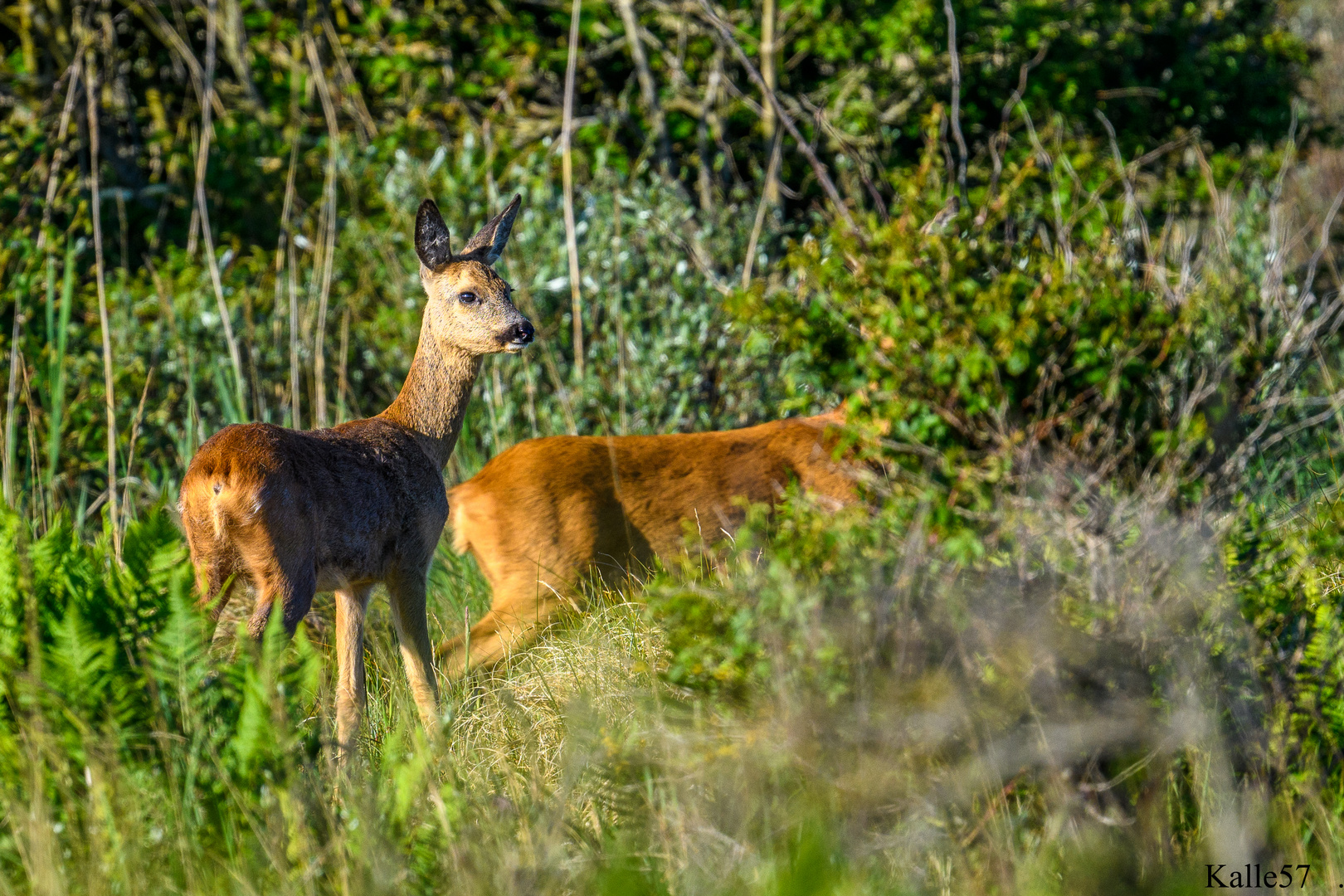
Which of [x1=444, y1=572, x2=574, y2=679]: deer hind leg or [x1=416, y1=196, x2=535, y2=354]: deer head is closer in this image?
[x1=416, y1=196, x2=535, y2=354]: deer head

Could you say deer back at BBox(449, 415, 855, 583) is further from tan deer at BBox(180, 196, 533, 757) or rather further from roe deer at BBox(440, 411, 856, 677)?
tan deer at BBox(180, 196, 533, 757)

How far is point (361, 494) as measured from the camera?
3.54m

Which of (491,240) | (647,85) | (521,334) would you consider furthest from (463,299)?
(647,85)

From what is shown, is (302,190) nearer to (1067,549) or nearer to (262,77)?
(262,77)

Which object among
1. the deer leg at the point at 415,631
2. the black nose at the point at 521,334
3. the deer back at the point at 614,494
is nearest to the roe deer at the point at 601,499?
the deer back at the point at 614,494

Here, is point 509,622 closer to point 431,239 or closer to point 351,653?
point 351,653

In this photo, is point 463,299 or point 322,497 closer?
point 322,497

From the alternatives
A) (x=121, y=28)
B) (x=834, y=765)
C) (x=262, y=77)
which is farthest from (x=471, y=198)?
(x=834, y=765)

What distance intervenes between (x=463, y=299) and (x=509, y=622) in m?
1.21

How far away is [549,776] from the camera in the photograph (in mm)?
3277

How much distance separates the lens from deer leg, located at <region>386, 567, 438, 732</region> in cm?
374

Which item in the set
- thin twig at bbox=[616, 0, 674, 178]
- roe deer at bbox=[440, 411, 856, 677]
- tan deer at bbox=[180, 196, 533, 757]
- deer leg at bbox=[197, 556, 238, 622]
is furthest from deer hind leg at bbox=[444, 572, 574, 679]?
thin twig at bbox=[616, 0, 674, 178]

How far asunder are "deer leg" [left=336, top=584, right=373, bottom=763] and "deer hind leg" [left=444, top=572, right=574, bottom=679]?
0.58 metres

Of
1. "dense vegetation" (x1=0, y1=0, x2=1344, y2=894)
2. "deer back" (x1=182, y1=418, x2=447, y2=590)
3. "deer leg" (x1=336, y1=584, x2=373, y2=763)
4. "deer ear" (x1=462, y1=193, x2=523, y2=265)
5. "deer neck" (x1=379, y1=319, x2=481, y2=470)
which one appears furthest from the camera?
"deer ear" (x1=462, y1=193, x2=523, y2=265)
